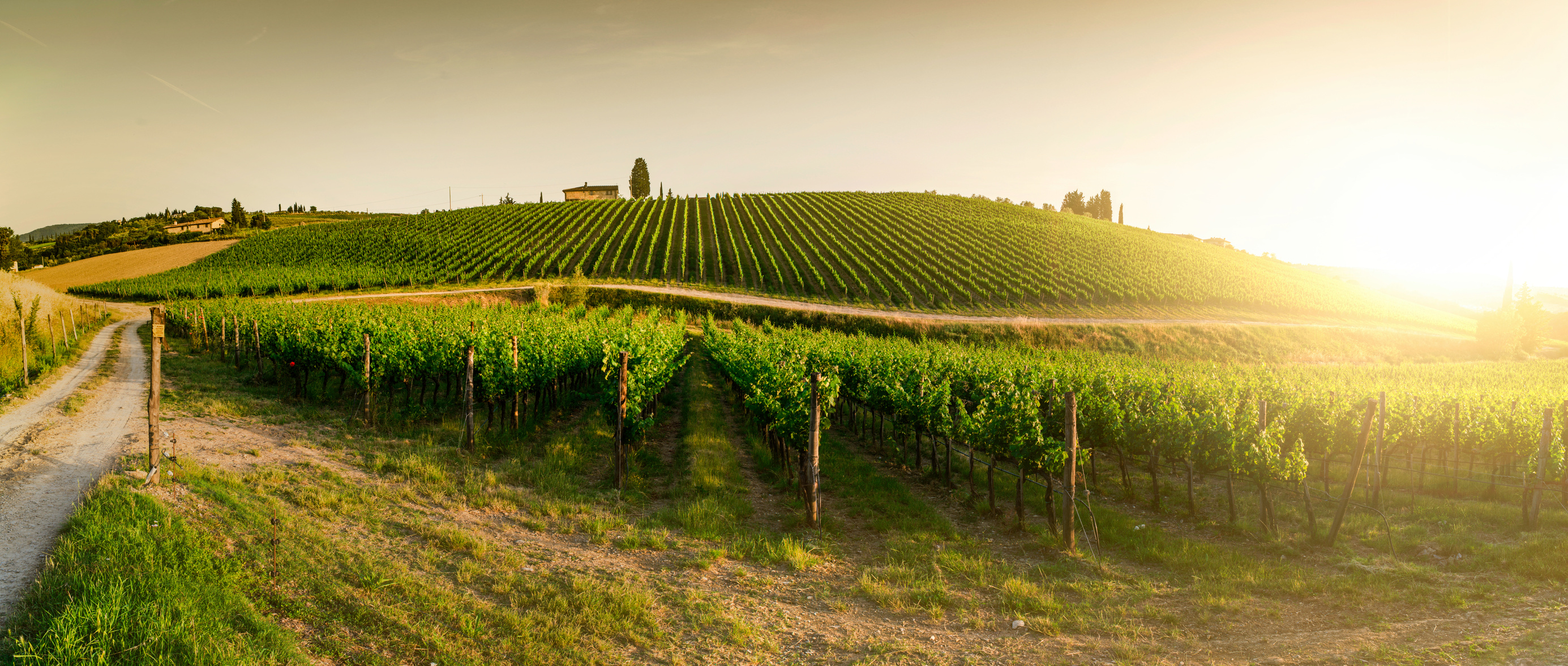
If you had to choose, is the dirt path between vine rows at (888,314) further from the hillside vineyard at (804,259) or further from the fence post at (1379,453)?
the fence post at (1379,453)

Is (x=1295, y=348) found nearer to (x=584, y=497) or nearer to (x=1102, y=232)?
(x=1102, y=232)

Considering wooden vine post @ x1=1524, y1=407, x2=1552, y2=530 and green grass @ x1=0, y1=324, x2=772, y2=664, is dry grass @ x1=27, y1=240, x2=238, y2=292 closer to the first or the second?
green grass @ x1=0, y1=324, x2=772, y2=664

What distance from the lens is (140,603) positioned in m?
5.64

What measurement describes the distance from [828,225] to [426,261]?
4182 centimetres

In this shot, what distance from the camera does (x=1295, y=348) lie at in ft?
135

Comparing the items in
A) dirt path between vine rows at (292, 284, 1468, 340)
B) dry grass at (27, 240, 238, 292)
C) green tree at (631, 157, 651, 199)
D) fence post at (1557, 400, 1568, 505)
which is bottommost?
fence post at (1557, 400, 1568, 505)

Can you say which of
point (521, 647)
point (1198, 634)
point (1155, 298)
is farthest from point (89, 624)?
point (1155, 298)

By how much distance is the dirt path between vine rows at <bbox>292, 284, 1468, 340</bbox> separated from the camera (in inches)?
1633

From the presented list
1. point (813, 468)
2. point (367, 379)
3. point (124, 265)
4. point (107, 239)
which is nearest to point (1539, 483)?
point (813, 468)

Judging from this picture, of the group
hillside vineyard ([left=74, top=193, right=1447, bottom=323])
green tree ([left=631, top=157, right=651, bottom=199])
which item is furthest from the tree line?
green tree ([left=631, top=157, right=651, bottom=199])

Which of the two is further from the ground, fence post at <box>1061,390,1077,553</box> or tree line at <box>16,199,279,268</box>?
tree line at <box>16,199,279,268</box>

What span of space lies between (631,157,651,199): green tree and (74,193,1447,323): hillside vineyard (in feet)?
67.0

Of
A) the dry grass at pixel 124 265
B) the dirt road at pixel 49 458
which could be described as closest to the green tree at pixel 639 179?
the dry grass at pixel 124 265

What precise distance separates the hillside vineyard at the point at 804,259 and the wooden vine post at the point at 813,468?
120 ft
